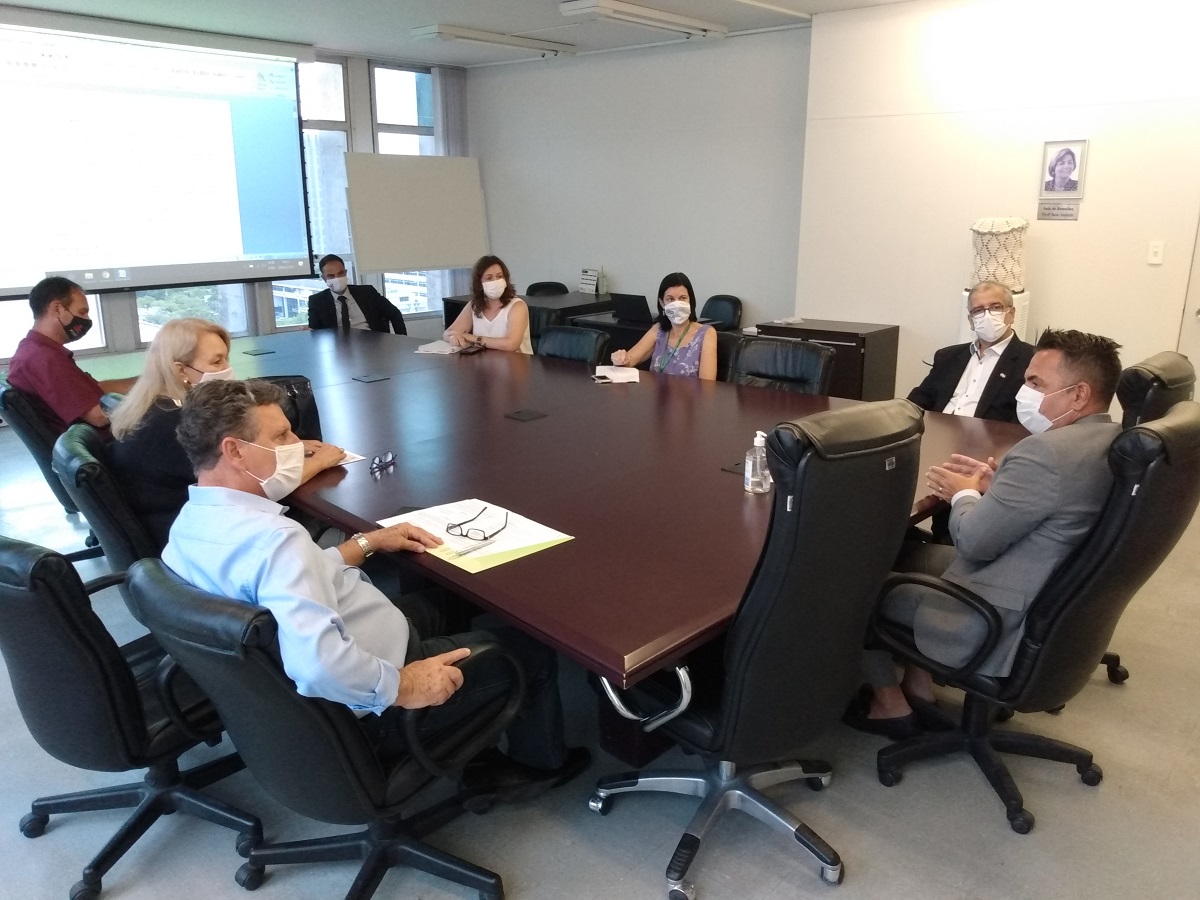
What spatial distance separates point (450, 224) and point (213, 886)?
683 centimetres

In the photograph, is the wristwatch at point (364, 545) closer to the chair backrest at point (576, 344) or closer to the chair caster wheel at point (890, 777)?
the chair caster wheel at point (890, 777)

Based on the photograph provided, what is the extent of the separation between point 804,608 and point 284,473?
1.34 m

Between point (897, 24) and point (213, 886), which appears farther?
point (897, 24)

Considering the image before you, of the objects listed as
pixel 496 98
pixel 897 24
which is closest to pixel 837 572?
pixel 897 24

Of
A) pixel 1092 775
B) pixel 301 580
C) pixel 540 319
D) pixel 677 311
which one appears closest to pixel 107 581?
pixel 301 580

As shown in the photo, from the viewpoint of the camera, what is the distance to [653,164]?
7137mm

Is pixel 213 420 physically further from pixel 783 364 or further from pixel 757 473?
pixel 783 364

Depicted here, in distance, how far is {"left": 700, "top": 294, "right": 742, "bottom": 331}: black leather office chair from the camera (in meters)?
6.64

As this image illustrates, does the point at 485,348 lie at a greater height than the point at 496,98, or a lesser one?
lesser

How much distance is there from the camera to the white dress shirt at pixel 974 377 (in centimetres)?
337

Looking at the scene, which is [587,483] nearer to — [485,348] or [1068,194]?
[485,348]

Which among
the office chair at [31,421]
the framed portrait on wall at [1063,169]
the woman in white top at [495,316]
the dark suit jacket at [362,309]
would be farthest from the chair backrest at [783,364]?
the dark suit jacket at [362,309]

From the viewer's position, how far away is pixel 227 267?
6.79 m

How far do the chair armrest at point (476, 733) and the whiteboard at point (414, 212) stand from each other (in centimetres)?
626
